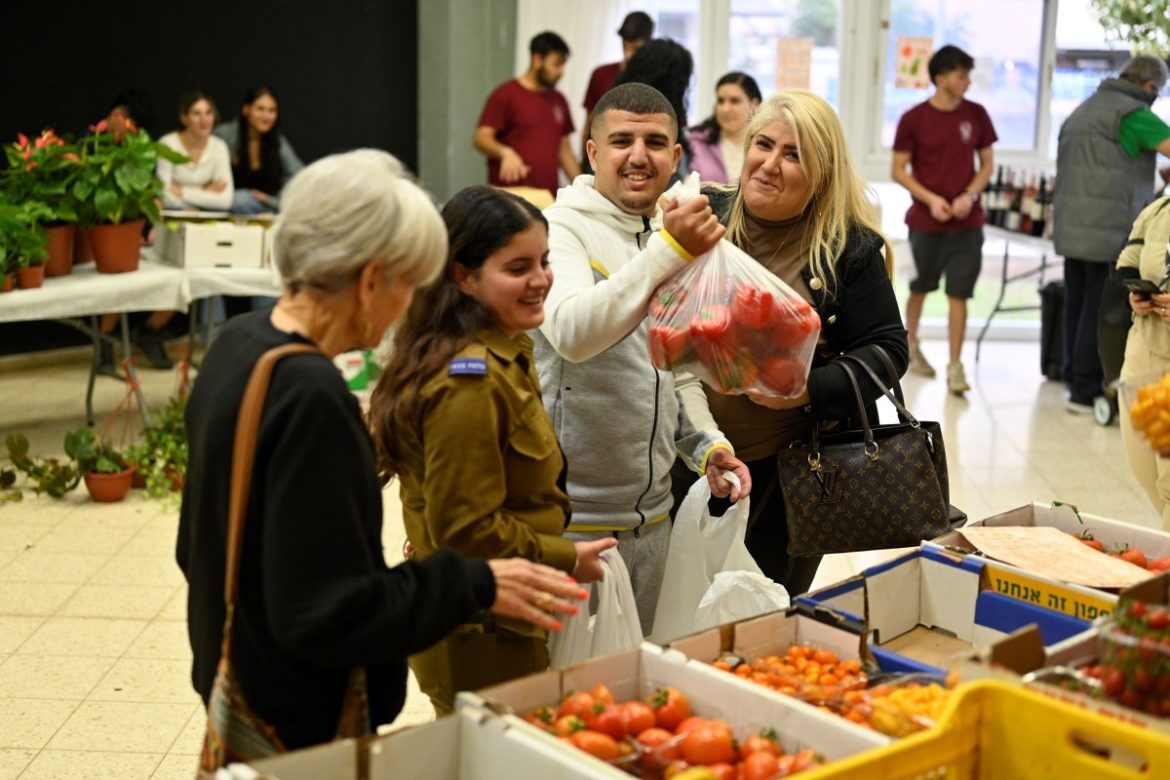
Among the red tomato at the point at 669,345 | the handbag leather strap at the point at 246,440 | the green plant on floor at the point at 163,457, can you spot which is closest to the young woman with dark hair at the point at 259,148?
the green plant on floor at the point at 163,457

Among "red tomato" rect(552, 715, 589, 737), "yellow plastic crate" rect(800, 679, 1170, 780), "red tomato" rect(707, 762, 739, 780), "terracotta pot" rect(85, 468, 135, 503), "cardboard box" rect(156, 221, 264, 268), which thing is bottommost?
"terracotta pot" rect(85, 468, 135, 503)

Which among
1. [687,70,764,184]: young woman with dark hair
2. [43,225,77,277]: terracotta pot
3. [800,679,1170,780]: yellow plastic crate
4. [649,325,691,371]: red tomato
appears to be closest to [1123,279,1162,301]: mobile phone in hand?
[649,325,691,371]: red tomato

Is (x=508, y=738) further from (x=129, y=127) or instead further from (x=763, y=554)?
(x=129, y=127)

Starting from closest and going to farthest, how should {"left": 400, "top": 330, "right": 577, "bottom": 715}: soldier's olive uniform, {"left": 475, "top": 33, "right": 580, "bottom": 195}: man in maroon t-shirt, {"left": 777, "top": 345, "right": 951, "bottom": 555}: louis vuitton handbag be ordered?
{"left": 400, "top": 330, "right": 577, "bottom": 715}: soldier's olive uniform < {"left": 777, "top": 345, "right": 951, "bottom": 555}: louis vuitton handbag < {"left": 475, "top": 33, "right": 580, "bottom": 195}: man in maroon t-shirt

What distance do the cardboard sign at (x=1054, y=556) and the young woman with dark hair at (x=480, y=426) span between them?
2.63ft

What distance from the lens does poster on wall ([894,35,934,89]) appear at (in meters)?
9.30

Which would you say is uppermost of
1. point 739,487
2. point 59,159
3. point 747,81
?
point 747,81

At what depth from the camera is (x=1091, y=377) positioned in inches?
293


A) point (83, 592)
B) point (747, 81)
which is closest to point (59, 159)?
point (83, 592)

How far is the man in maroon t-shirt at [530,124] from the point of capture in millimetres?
7719

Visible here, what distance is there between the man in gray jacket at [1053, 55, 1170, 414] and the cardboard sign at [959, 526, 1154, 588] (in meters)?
4.69

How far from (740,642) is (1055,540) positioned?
84 cm

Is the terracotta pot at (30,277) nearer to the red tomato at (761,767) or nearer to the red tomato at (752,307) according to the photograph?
the red tomato at (752,307)

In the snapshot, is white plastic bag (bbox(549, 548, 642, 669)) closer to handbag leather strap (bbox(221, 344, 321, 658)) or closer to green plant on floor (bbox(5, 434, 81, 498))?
handbag leather strap (bbox(221, 344, 321, 658))
